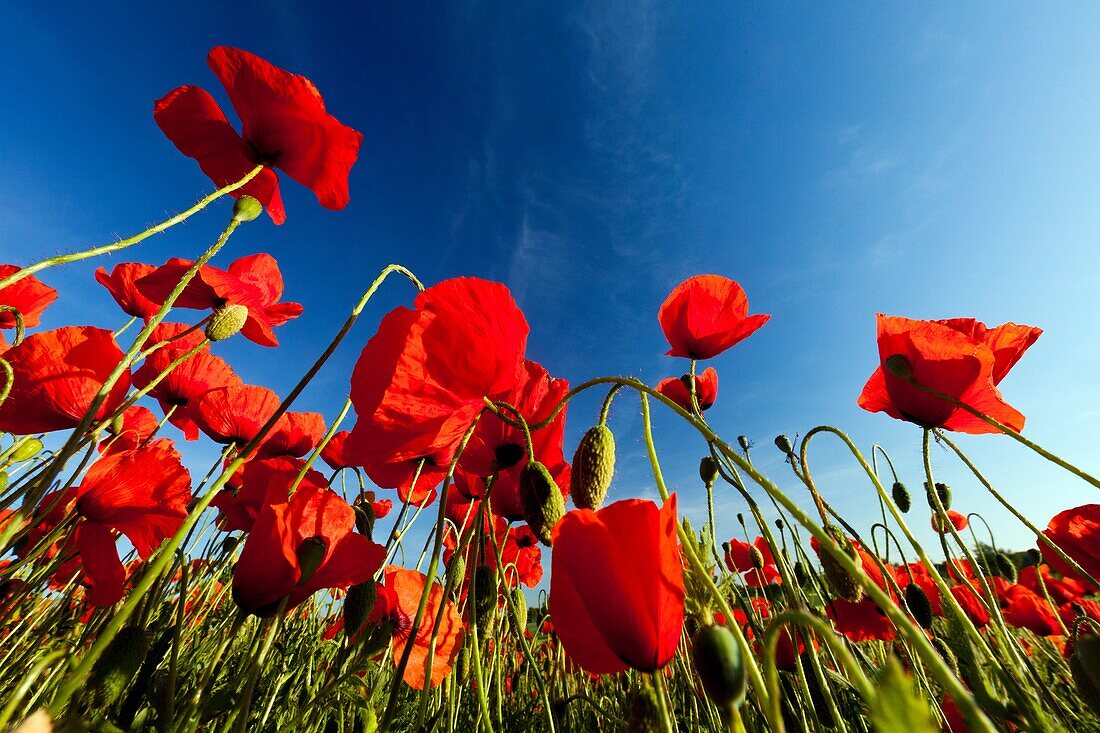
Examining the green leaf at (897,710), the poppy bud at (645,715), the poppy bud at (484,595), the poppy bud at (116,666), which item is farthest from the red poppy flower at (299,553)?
the green leaf at (897,710)

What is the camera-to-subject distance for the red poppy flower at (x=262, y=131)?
4.28 ft

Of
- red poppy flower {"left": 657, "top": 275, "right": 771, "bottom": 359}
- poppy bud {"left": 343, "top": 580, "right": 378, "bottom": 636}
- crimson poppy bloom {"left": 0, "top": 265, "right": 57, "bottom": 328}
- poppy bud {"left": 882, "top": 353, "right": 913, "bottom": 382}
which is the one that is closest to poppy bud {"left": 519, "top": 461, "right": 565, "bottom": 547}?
poppy bud {"left": 343, "top": 580, "right": 378, "bottom": 636}

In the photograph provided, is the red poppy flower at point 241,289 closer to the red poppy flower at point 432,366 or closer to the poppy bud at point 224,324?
the poppy bud at point 224,324

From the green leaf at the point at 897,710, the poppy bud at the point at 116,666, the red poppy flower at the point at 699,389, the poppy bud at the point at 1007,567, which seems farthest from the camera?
the poppy bud at the point at 1007,567

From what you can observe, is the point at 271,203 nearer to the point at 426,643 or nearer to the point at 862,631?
the point at 426,643

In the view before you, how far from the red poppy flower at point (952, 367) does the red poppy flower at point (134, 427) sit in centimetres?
234

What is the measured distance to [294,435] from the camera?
1.84 meters

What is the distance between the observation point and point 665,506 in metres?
0.63

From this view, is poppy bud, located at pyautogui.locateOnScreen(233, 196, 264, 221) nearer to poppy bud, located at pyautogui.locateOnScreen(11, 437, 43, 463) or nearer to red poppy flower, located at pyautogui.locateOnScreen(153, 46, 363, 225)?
red poppy flower, located at pyautogui.locateOnScreen(153, 46, 363, 225)

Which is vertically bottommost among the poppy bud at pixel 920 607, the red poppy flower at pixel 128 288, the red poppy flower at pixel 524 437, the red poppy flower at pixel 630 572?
the red poppy flower at pixel 630 572

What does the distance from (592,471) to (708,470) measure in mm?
820

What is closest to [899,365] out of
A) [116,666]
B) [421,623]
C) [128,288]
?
[421,623]

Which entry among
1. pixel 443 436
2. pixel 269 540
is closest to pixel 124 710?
pixel 269 540

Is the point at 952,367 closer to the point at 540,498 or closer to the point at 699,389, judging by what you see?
the point at 540,498
